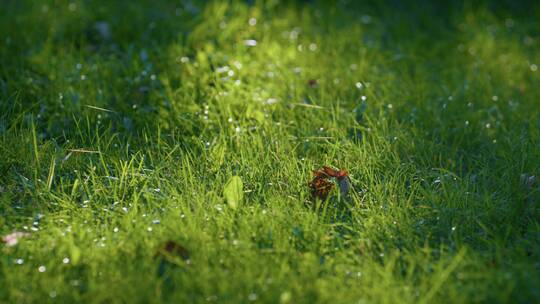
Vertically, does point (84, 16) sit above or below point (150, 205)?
above

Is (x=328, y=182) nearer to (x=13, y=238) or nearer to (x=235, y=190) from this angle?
(x=235, y=190)

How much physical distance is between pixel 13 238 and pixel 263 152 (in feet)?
3.49

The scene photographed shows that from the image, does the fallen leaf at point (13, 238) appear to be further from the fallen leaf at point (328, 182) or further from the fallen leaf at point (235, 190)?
the fallen leaf at point (328, 182)

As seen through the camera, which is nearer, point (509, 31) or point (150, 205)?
point (150, 205)

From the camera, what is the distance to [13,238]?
7.47 feet

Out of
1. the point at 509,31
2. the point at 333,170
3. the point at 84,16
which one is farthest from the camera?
the point at 509,31

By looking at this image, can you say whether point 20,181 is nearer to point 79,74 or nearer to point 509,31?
point 79,74

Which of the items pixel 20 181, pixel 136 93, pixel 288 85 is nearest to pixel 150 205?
pixel 20 181

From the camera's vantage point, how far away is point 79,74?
3516mm

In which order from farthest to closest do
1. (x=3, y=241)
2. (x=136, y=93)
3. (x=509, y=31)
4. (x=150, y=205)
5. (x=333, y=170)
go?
(x=509, y=31) → (x=136, y=93) → (x=333, y=170) → (x=150, y=205) → (x=3, y=241)

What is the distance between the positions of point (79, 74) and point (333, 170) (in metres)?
1.61

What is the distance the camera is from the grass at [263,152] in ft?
6.95

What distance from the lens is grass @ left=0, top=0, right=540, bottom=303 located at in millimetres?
2119

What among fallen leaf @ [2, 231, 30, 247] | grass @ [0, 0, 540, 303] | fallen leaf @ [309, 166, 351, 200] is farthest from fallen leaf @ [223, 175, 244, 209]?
fallen leaf @ [2, 231, 30, 247]
